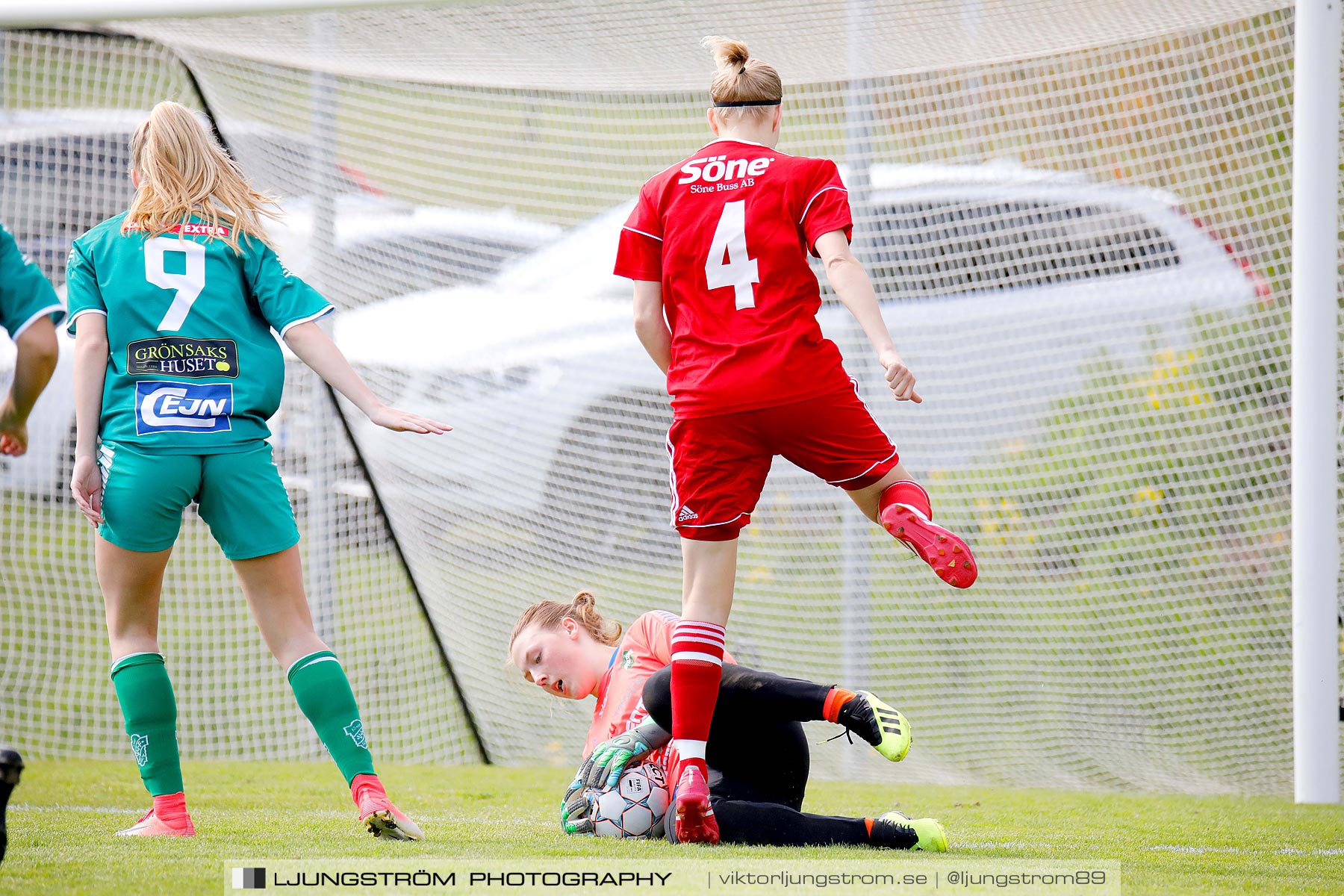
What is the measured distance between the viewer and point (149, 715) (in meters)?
2.60

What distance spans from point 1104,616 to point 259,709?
306cm

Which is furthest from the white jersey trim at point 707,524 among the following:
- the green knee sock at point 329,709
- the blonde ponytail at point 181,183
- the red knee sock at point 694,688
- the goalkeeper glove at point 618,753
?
the blonde ponytail at point 181,183

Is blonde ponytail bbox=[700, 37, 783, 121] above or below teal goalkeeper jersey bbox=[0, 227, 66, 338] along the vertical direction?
above

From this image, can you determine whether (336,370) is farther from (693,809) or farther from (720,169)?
(693,809)

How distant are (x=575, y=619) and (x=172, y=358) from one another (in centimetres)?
102

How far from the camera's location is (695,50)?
4344 millimetres

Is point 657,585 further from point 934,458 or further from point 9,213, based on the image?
point 9,213

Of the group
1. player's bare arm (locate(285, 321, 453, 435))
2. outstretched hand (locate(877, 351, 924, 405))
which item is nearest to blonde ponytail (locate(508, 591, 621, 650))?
player's bare arm (locate(285, 321, 453, 435))

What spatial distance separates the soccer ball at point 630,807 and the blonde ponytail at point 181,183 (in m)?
1.35

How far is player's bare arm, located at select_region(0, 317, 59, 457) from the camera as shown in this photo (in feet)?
7.09

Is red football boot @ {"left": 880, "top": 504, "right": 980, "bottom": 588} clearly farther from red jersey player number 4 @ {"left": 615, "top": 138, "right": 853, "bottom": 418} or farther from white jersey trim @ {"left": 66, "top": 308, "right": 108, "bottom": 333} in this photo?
white jersey trim @ {"left": 66, "top": 308, "right": 108, "bottom": 333}

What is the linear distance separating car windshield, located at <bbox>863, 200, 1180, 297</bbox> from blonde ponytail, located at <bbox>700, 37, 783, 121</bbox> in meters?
1.78

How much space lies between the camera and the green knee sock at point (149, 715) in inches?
102

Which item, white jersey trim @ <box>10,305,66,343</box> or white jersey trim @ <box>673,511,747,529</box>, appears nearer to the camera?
white jersey trim @ <box>10,305,66,343</box>
